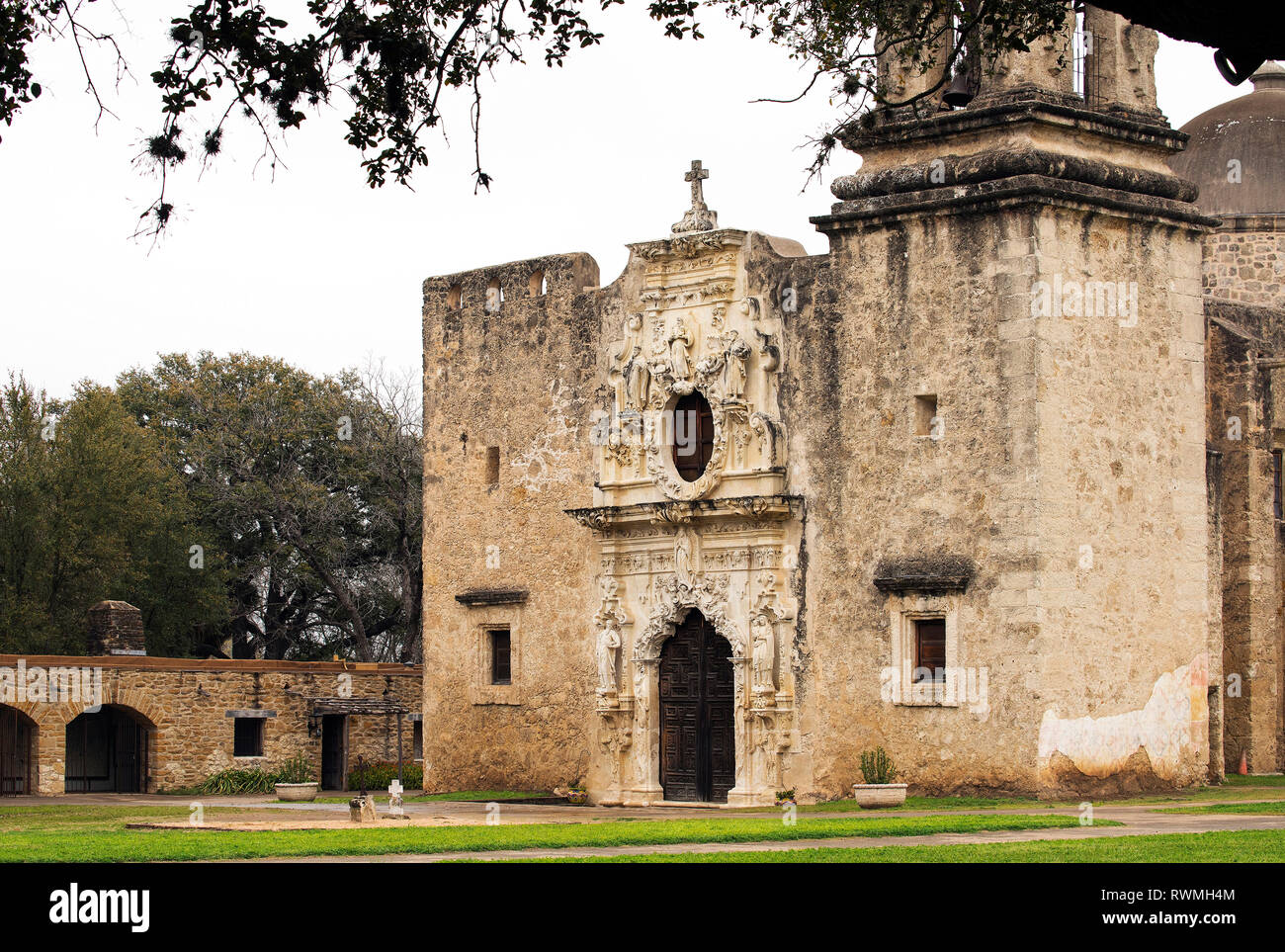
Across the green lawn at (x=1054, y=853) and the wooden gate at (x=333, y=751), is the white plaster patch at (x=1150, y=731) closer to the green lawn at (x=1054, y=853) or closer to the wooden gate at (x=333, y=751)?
the green lawn at (x=1054, y=853)

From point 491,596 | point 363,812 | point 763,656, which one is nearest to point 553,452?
point 491,596

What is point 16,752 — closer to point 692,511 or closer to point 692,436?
point 692,511

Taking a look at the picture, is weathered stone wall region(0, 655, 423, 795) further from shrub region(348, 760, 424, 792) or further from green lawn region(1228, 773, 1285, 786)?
green lawn region(1228, 773, 1285, 786)

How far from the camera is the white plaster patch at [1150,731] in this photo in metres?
22.7

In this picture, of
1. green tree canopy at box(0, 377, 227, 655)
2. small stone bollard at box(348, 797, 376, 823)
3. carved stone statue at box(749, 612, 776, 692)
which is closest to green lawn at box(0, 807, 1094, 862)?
small stone bollard at box(348, 797, 376, 823)

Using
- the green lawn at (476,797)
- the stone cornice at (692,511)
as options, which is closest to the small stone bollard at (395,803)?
the green lawn at (476,797)

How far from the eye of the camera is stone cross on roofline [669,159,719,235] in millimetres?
26469

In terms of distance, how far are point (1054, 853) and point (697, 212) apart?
13.1 m

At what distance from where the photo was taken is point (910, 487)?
24094 millimetres

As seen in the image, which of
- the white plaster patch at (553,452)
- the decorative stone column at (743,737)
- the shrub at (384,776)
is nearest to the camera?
the decorative stone column at (743,737)

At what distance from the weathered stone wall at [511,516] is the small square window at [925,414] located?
5.30 m

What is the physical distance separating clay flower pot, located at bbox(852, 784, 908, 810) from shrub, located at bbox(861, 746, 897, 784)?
102 cm

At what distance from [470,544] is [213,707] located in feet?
20.9

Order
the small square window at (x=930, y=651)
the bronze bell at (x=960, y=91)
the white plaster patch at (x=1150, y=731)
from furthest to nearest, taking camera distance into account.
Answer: the bronze bell at (x=960, y=91), the small square window at (x=930, y=651), the white plaster patch at (x=1150, y=731)
